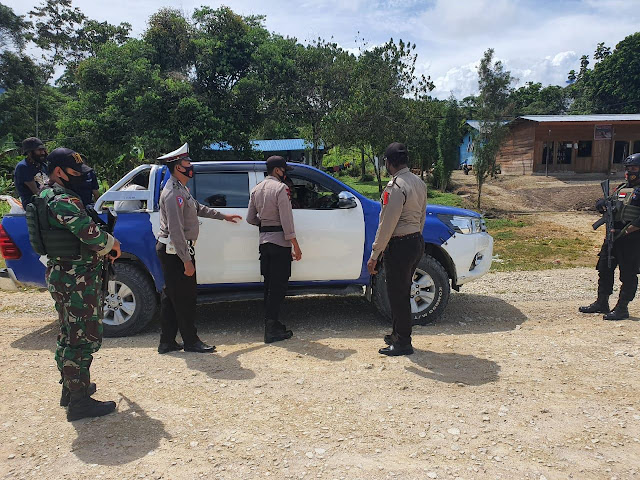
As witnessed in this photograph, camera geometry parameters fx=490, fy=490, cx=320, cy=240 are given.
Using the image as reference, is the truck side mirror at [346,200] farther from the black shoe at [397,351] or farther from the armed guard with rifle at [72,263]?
the armed guard with rifle at [72,263]

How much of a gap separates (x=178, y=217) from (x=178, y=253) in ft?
1.01

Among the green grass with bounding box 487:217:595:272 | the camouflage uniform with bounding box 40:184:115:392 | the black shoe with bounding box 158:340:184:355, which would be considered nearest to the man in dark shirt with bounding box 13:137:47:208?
the black shoe with bounding box 158:340:184:355

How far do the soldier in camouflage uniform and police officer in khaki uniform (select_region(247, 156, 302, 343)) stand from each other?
5.35 feet

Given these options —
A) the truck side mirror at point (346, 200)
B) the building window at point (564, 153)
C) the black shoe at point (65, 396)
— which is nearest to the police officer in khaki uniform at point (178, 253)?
the black shoe at point (65, 396)

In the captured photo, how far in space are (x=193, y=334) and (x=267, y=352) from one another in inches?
28.4

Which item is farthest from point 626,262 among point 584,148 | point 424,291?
point 584,148

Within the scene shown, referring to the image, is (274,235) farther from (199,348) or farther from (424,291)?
(424,291)

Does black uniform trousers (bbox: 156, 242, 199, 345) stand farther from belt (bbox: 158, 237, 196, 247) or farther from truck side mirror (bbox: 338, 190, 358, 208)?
truck side mirror (bbox: 338, 190, 358, 208)

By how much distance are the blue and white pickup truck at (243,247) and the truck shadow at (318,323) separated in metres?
0.28

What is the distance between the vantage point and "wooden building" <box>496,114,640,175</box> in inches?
1118

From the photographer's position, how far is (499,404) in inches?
137

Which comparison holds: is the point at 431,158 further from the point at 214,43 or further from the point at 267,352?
the point at 267,352

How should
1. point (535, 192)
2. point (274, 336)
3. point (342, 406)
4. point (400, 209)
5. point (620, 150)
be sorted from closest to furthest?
point (342, 406) < point (400, 209) < point (274, 336) < point (535, 192) < point (620, 150)

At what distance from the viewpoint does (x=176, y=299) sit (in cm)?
448
